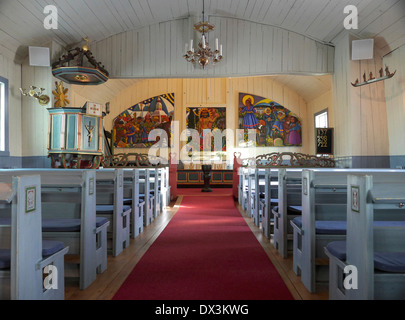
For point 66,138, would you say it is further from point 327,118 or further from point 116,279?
point 327,118

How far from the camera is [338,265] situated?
1671 millimetres

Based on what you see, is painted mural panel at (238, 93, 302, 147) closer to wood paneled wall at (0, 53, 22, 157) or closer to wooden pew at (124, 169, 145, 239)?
wood paneled wall at (0, 53, 22, 157)

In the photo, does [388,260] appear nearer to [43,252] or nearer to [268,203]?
[43,252]

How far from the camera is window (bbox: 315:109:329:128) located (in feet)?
31.6

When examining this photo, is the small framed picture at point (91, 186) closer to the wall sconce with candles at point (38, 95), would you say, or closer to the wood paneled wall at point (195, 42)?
the wall sconce with candles at point (38, 95)

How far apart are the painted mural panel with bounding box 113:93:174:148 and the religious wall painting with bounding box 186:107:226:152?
0.77m

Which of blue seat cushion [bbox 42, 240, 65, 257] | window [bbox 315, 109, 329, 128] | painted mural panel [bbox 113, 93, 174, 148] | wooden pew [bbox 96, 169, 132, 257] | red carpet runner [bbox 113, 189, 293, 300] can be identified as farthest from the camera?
painted mural panel [bbox 113, 93, 174, 148]

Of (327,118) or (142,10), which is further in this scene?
(327,118)

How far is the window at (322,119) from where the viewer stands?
31.6ft

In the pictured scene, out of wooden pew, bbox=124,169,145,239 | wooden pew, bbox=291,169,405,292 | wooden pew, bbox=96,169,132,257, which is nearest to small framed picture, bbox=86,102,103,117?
wooden pew, bbox=124,169,145,239

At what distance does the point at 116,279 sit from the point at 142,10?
6.13 metres

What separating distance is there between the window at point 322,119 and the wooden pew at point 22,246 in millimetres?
9113
